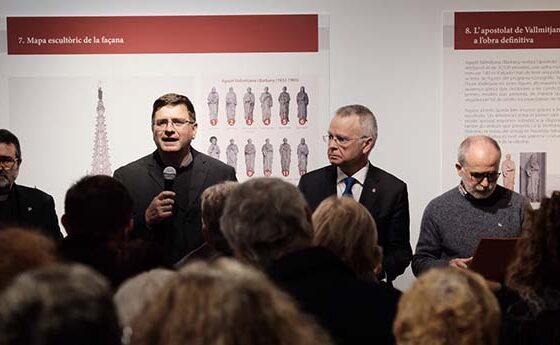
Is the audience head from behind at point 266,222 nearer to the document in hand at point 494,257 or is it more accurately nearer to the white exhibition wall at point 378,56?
the document in hand at point 494,257

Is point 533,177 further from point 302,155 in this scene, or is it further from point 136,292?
point 136,292

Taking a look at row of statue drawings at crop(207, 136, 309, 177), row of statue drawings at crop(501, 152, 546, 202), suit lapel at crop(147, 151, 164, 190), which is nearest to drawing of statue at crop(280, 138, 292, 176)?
row of statue drawings at crop(207, 136, 309, 177)

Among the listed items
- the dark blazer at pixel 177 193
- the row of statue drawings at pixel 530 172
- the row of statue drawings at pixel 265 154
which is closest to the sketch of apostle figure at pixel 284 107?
the row of statue drawings at pixel 265 154

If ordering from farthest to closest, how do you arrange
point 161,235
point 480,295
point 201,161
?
1. point 201,161
2. point 161,235
3. point 480,295

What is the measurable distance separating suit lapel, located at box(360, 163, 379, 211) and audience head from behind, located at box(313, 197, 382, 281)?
163 centimetres

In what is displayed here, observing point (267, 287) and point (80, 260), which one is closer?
point (267, 287)

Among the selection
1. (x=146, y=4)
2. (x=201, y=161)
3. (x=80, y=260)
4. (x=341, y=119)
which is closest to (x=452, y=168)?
(x=341, y=119)

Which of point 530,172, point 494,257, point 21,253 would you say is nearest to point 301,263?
point 21,253

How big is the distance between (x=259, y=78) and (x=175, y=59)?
0.55m

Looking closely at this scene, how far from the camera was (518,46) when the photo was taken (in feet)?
18.8

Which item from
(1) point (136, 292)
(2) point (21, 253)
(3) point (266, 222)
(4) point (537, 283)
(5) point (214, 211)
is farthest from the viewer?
(5) point (214, 211)

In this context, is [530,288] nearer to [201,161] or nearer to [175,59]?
[201,161]

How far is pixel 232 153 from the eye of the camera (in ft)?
19.0

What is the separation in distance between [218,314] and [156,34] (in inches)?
176
